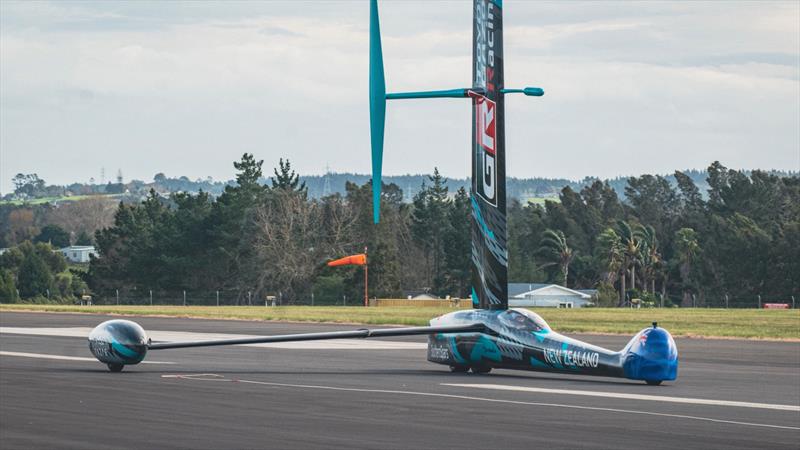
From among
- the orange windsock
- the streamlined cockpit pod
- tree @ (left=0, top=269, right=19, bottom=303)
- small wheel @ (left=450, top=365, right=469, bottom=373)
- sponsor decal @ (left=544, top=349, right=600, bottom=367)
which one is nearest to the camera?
sponsor decal @ (left=544, top=349, right=600, bottom=367)

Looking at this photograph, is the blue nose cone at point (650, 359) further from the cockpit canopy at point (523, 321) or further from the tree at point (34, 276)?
the tree at point (34, 276)

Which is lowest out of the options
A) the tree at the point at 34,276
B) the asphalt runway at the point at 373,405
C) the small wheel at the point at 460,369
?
the asphalt runway at the point at 373,405

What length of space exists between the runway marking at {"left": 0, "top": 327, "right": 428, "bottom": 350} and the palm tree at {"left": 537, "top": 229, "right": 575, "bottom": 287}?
125 metres

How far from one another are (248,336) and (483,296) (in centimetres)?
1902

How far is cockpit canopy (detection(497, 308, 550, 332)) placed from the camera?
26141mm

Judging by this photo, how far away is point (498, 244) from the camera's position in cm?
2830

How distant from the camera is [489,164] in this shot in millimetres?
28359

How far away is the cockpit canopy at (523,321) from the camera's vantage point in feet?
85.8

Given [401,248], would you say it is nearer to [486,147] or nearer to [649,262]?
[649,262]

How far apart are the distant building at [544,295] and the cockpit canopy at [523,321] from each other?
12654 centimetres

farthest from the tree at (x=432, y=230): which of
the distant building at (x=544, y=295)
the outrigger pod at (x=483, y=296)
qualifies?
the outrigger pod at (x=483, y=296)

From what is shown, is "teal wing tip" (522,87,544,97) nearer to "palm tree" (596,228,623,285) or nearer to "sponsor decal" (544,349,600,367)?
"sponsor decal" (544,349,600,367)

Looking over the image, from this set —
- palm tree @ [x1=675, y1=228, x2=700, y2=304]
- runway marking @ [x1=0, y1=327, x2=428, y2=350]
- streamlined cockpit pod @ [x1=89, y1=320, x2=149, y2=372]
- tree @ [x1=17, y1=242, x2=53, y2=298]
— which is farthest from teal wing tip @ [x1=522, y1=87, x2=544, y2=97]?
palm tree @ [x1=675, y1=228, x2=700, y2=304]

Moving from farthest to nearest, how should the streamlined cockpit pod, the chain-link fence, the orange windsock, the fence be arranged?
the chain-link fence → the fence → the orange windsock → the streamlined cockpit pod
